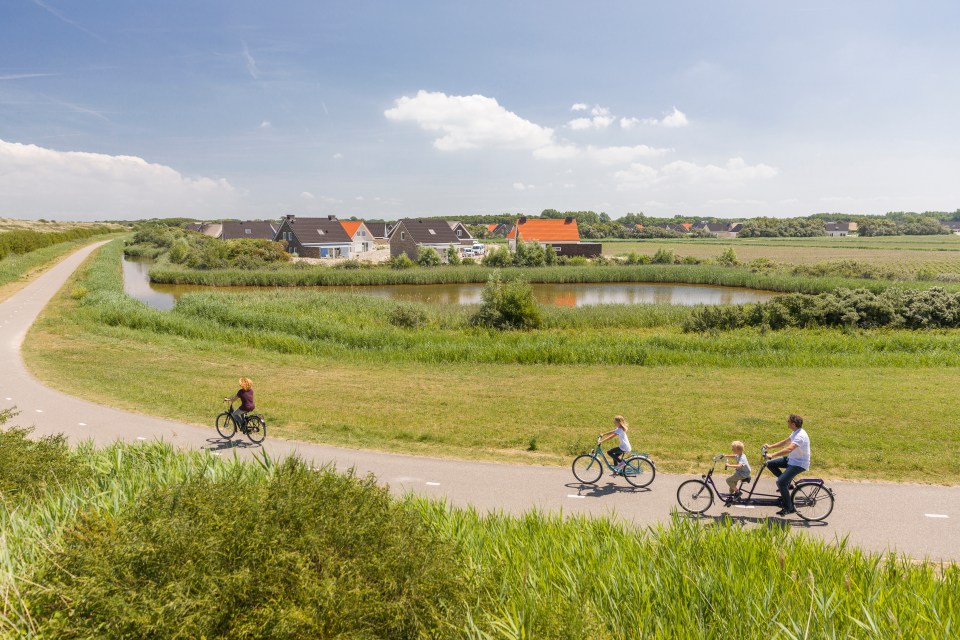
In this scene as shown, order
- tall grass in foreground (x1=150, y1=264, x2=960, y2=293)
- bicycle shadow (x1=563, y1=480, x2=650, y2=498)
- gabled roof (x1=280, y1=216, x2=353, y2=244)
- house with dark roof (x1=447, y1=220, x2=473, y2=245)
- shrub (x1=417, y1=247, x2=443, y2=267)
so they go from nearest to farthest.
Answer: bicycle shadow (x1=563, y1=480, x2=650, y2=498) < tall grass in foreground (x1=150, y1=264, x2=960, y2=293) < shrub (x1=417, y1=247, x2=443, y2=267) < gabled roof (x1=280, y1=216, x2=353, y2=244) < house with dark roof (x1=447, y1=220, x2=473, y2=245)

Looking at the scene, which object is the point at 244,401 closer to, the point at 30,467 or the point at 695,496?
the point at 30,467

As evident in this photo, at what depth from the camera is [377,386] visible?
1605 cm

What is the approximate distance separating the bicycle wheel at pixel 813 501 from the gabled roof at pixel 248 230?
9062 centimetres

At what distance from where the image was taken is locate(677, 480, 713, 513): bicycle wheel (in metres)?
8.50

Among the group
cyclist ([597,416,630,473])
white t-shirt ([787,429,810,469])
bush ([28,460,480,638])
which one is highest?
bush ([28,460,480,638])

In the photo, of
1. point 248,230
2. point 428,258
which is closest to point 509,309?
point 428,258

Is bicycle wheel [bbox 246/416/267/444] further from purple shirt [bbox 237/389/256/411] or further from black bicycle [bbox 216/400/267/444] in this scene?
purple shirt [bbox 237/389/256/411]

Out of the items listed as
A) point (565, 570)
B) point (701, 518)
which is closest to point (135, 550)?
point (565, 570)

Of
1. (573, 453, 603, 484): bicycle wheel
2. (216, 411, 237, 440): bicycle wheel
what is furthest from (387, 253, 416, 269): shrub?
(573, 453, 603, 484): bicycle wheel

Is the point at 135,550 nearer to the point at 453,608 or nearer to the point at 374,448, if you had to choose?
the point at 453,608

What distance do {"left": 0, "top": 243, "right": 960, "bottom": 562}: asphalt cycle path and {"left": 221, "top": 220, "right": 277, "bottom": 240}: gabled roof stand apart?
81.6m

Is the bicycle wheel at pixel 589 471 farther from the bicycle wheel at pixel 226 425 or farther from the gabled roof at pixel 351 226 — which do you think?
the gabled roof at pixel 351 226

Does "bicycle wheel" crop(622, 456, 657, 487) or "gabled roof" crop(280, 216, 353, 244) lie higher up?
"gabled roof" crop(280, 216, 353, 244)

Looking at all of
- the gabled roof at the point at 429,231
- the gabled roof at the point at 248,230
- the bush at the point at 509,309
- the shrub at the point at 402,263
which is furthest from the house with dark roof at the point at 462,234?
the bush at the point at 509,309
